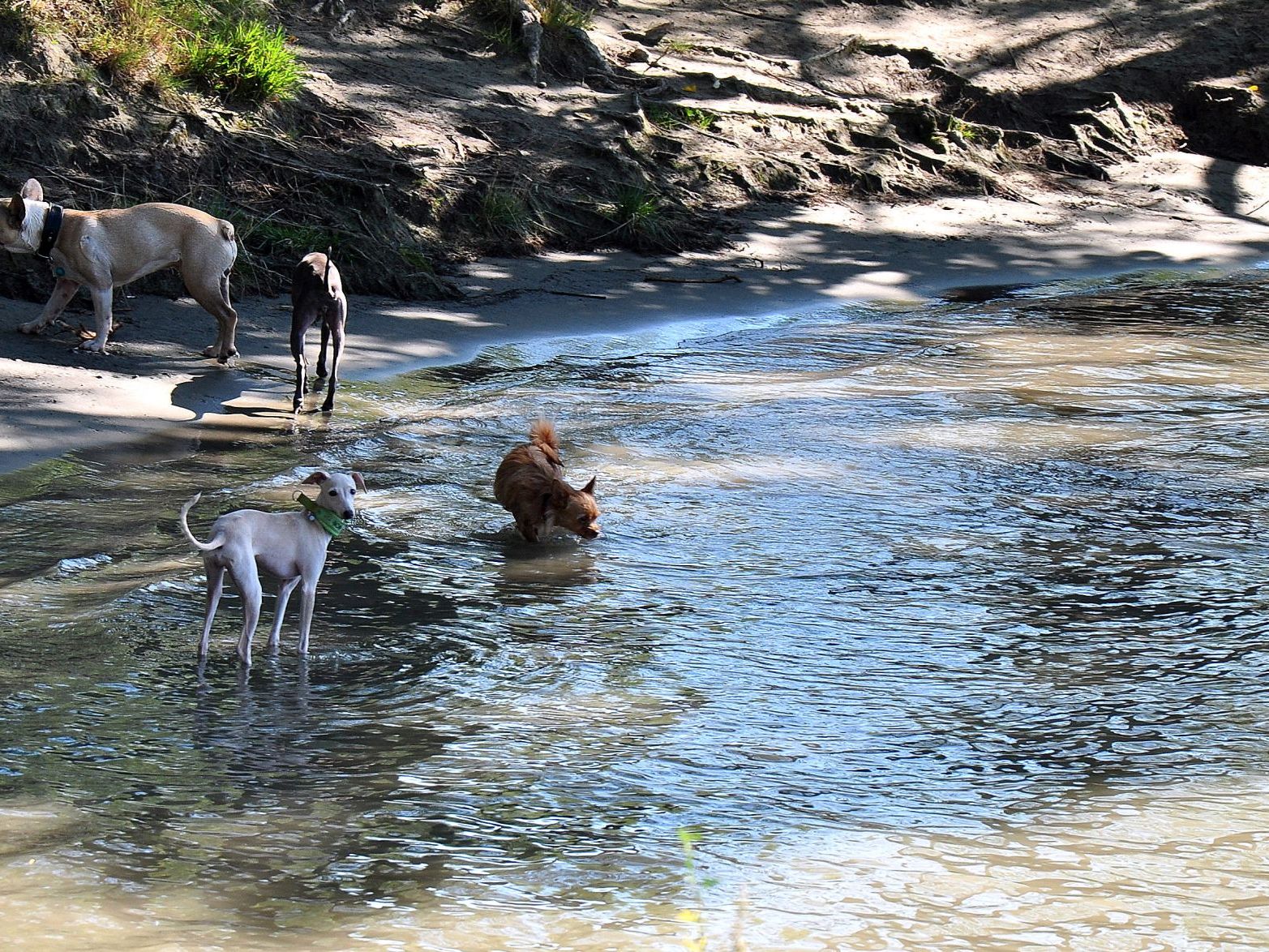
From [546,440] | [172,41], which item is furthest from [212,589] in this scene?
[172,41]

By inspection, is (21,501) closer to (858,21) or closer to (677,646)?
(677,646)

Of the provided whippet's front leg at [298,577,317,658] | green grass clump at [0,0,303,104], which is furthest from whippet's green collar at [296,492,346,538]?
green grass clump at [0,0,303,104]

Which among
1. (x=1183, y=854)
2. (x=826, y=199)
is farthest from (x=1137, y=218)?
(x=1183, y=854)

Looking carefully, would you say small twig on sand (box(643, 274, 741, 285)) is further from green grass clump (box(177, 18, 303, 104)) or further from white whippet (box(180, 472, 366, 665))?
white whippet (box(180, 472, 366, 665))

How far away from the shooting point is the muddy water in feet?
11.9

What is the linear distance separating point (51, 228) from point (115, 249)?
0.41 metres

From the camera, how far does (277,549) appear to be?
510 centimetres

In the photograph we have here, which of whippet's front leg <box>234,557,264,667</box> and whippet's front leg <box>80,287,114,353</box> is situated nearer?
whippet's front leg <box>234,557,264,667</box>

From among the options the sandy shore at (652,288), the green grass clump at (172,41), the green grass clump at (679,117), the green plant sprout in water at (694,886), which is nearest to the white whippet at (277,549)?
the green plant sprout in water at (694,886)

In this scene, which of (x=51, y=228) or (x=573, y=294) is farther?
(x=573, y=294)

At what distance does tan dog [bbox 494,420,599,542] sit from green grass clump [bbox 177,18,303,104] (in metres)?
7.27

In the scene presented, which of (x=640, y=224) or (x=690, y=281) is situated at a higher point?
(x=640, y=224)

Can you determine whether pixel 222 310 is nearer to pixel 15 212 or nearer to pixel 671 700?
pixel 15 212

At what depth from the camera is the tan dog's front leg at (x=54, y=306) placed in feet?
31.7
